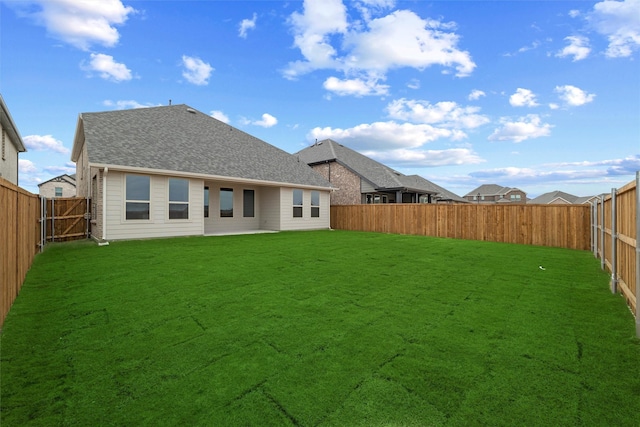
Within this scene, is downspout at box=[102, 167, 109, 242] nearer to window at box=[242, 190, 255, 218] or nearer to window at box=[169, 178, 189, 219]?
window at box=[169, 178, 189, 219]

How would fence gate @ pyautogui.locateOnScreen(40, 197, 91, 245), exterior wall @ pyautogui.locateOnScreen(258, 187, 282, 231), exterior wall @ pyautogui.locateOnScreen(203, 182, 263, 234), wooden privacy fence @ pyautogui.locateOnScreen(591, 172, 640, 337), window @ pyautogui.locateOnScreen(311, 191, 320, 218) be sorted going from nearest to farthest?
wooden privacy fence @ pyautogui.locateOnScreen(591, 172, 640, 337) → fence gate @ pyautogui.locateOnScreen(40, 197, 91, 245) → exterior wall @ pyautogui.locateOnScreen(203, 182, 263, 234) → exterior wall @ pyautogui.locateOnScreen(258, 187, 282, 231) → window @ pyautogui.locateOnScreen(311, 191, 320, 218)

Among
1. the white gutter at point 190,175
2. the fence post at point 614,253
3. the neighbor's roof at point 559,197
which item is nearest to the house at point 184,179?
the white gutter at point 190,175

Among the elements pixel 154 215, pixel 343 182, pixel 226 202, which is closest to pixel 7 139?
pixel 154 215

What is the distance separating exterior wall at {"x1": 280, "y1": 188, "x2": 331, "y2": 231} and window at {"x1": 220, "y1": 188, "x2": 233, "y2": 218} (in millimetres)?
2652

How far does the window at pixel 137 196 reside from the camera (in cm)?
1075

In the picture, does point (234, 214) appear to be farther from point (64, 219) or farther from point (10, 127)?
point (10, 127)

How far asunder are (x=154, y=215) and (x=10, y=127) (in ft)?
25.5

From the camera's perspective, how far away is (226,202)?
15312mm

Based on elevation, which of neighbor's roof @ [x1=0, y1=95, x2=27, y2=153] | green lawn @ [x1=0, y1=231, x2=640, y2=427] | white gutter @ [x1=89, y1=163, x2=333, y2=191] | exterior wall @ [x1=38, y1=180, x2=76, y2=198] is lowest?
green lawn @ [x1=0, y1=231, x2=640, y2=427]

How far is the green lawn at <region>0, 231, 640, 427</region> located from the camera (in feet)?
6.45

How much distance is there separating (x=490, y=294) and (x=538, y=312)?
81 centimetres

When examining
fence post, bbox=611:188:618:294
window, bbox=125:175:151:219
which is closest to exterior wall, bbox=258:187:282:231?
window, bbox=125:175:151:219

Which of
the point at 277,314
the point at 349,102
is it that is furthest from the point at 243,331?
the point at 349,102

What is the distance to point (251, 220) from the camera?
16.4 m
